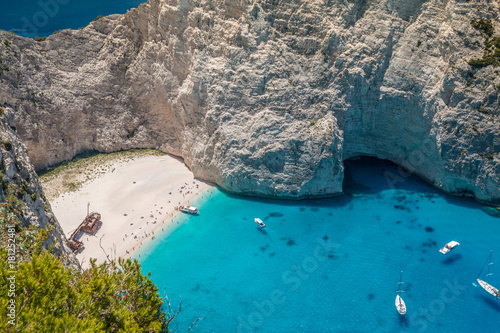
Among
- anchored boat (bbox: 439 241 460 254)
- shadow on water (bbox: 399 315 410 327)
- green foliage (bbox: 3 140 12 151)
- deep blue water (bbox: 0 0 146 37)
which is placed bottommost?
shadow on water (bbox: 399 315 410 327)

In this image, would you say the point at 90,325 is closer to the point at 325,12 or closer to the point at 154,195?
the point at 154,195

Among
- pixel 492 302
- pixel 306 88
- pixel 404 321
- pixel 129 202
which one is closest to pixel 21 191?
pixel 129 202

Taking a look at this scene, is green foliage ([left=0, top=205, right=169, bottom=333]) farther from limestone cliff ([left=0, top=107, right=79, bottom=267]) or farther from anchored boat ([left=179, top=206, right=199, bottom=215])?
anchored boat ([left=179, top=206, right=199, bottom=215])

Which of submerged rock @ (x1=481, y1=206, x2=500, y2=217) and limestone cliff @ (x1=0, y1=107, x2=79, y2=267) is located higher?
limestone cliff @ (x1=0, y1=107, x2=79, y2=267)

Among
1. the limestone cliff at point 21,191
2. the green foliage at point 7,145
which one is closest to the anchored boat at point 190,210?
the limestone cliff at point 21,191

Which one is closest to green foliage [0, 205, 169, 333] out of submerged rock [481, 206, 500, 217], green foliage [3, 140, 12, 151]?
green foliage [3, 140, 12, 151]

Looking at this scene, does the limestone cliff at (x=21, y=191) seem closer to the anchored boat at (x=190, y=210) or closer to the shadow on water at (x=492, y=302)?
the anchored boat at (x=190, y=210)
